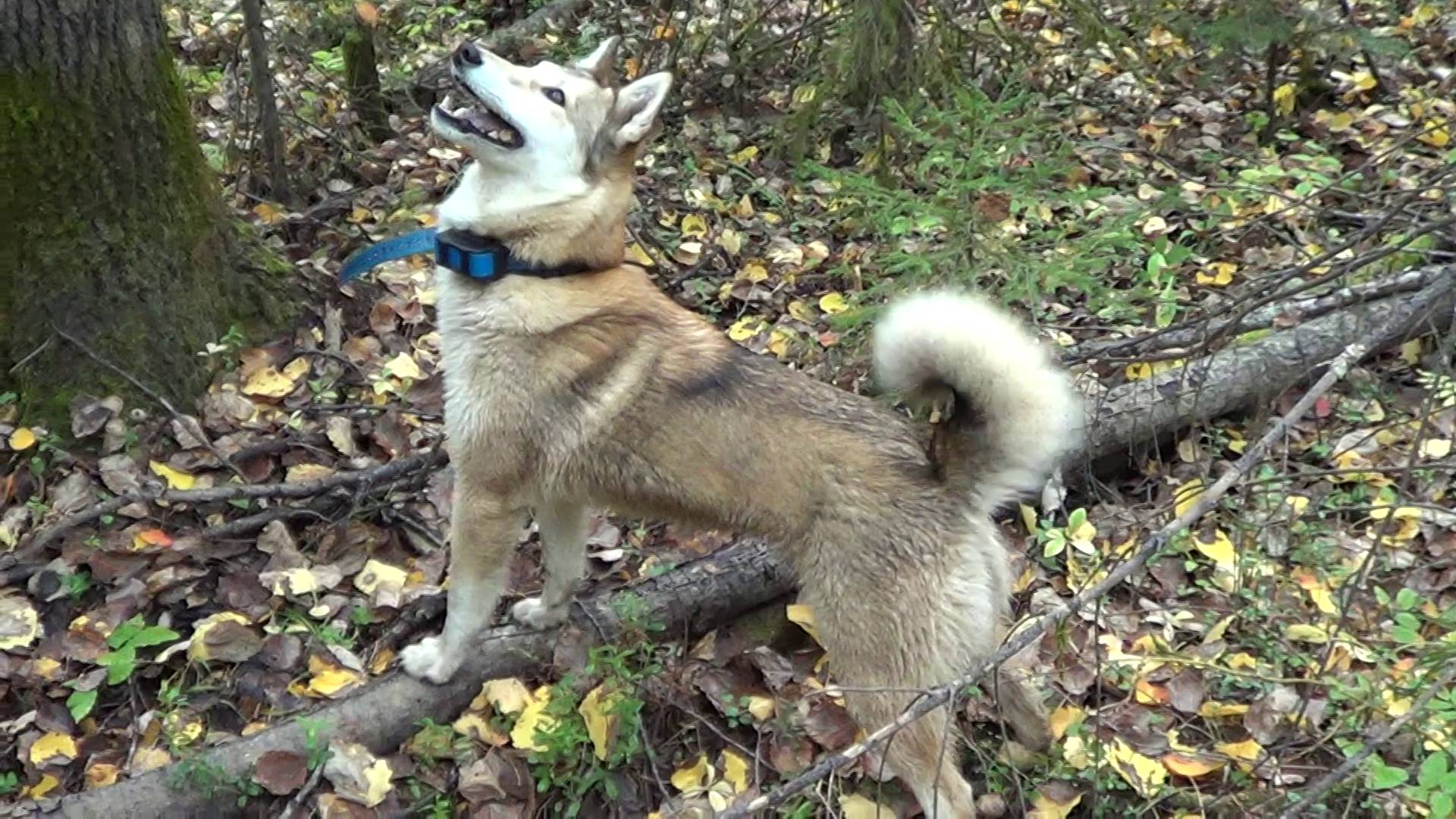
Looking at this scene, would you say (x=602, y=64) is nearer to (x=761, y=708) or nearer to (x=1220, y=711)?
(x=761, y=708)

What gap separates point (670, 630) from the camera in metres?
3.66

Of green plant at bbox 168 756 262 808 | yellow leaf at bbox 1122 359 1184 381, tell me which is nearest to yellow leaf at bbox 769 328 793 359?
yellow leaf at bbox 1122 359 1184 381

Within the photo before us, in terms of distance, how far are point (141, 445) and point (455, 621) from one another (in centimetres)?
157

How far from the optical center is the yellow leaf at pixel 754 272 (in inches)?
214

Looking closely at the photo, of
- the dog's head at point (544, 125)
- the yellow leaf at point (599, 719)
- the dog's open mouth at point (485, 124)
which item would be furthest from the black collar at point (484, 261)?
the yellow leaf at point (599, 719)

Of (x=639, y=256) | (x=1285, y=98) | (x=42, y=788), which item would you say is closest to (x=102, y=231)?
(x=42, y=788)

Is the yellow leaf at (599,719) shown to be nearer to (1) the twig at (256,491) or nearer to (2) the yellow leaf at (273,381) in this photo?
(1) the twig at (256,491)

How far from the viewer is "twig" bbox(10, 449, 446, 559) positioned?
12.2 feet

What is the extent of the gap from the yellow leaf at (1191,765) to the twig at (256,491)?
259 cm

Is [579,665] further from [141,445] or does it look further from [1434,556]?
[1434,556]

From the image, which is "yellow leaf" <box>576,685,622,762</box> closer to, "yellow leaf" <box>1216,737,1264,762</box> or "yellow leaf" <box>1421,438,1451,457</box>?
"yellow leaf" <box>1216,737,1264,762</box>

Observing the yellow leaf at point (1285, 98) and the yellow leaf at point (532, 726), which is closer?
the yellow leaf at point (532, 726)

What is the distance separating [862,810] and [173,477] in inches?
103

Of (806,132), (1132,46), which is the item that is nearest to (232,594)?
(806,132)
